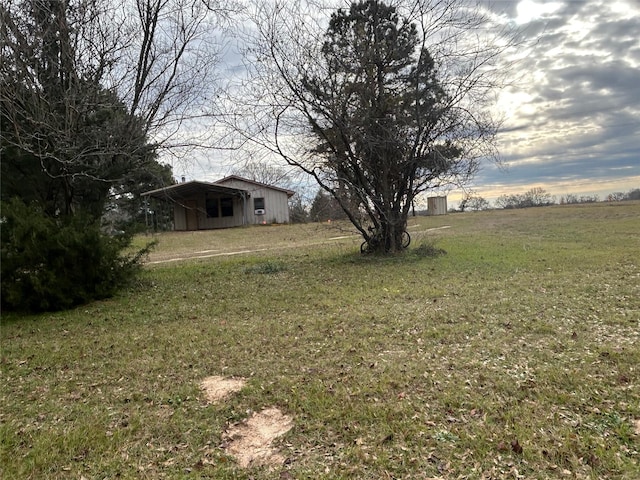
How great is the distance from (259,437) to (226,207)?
2633 cm

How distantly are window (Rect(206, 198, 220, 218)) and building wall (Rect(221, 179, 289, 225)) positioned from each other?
1460 mm

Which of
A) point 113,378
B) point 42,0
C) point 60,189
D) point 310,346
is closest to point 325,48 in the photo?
point 42,0

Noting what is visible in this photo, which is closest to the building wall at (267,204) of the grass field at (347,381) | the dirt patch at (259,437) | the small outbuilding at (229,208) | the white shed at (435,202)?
the small outbuilding at (229,208)

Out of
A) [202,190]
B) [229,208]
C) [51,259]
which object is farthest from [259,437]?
[229,208]

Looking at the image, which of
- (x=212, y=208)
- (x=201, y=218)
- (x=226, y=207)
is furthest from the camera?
(x=201, y=218)

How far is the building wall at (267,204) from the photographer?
27.8m

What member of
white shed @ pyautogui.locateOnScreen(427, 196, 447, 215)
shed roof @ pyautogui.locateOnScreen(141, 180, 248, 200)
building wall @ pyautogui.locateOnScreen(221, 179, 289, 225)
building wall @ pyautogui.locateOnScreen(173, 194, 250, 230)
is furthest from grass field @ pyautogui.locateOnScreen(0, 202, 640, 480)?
building wall @ pyautogui.locateOnScreen(173, 194, 250, 230)

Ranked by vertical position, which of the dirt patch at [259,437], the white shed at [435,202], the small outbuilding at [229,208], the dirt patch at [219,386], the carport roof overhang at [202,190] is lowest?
the dirt patch at [259,437]

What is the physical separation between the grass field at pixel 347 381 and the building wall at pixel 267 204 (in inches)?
817

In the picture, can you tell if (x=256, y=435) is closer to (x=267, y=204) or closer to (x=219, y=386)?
(x=219, y=386)

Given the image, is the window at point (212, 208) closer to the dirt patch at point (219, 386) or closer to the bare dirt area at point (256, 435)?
the dirt patch at point (219, 386)

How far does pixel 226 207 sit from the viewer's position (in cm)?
2831

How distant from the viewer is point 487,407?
309cm

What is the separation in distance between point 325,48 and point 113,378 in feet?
26.9
